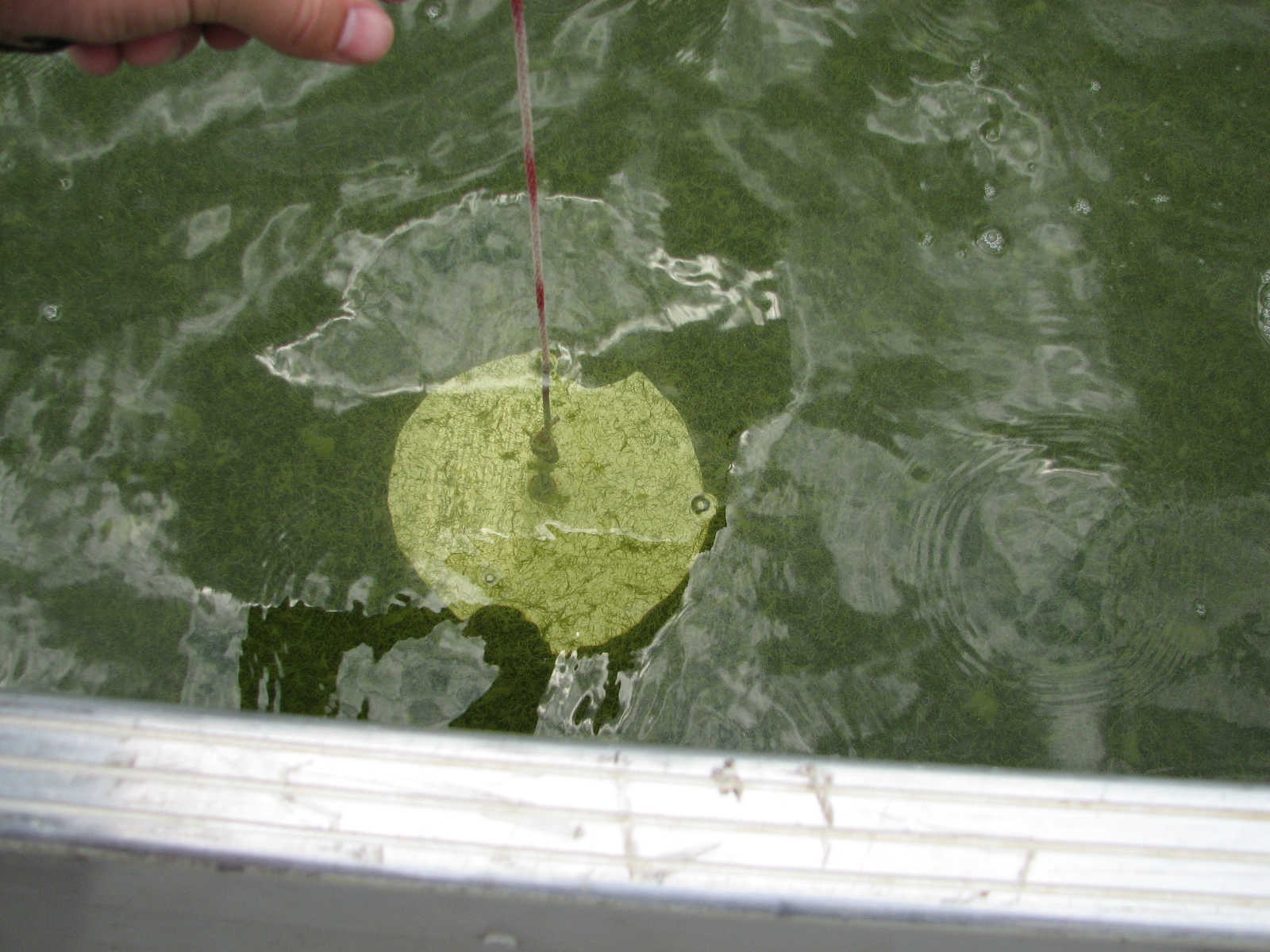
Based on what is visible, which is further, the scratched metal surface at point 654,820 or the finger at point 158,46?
the finger at point 158,46

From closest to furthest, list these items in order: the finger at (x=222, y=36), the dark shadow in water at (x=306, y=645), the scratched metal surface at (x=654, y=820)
Answer: the scratched metal surface at (x=654, y=820)
the finger at (x=222, y=36)
the dark shadow in water at (x=306, y=645)

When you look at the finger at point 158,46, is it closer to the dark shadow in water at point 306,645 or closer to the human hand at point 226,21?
the human hand at point 226,21

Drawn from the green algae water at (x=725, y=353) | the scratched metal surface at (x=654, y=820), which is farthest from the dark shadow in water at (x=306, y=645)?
the scratched metal surface at (x=654, y=820)

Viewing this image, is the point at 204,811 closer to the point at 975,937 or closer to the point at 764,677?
the point at 975,937

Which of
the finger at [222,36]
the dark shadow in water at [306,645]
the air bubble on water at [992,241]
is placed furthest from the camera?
the air bubble on water at [992,241]

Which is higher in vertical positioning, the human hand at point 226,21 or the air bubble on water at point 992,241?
the human hand at point 226,21

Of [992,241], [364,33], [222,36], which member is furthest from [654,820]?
[992,241]

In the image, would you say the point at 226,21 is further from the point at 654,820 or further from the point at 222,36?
the point at 654,820

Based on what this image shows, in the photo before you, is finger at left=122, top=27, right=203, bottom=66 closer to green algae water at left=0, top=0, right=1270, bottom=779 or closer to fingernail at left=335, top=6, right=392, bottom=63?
fingernail at left=335, top=6, right=392, bottom=63
